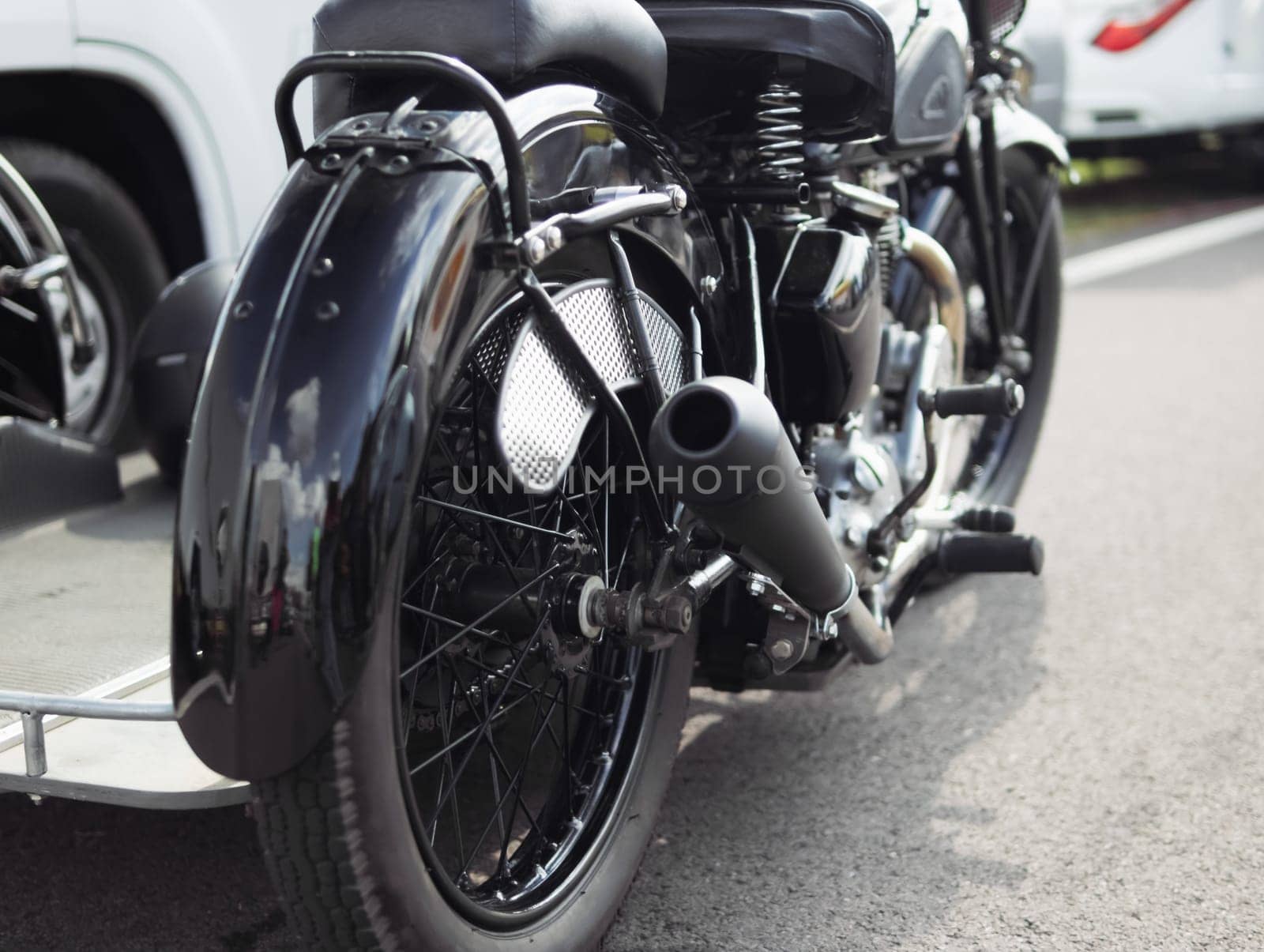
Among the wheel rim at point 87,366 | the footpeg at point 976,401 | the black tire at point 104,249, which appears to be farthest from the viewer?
the black tire at point 104,249

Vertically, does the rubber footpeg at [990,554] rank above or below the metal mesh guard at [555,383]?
below

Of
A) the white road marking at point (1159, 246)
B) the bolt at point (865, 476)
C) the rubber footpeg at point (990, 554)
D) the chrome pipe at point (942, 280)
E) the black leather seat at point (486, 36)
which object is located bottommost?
the white road marking at point (1159, 246)

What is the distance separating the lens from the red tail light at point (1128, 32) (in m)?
8.94

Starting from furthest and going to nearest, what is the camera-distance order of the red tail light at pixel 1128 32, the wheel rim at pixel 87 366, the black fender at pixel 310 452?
the red tail light at pixel 1128 32, the wheel rim at pixel 87 366, the black fender at pixel 310 452

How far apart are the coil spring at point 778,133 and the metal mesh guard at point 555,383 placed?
1.63ft

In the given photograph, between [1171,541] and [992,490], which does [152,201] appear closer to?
[992,490]

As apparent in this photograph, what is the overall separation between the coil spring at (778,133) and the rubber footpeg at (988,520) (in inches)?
32.9

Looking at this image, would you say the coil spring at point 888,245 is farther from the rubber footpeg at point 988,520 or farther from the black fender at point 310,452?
the black fender at point 310,452

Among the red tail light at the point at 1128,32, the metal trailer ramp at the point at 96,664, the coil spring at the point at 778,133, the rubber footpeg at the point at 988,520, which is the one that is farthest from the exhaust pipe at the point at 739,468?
the red tail light at the point at 1128,32

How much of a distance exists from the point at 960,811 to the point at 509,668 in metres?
1.00

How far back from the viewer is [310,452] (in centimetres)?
151

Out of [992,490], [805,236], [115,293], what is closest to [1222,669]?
[992,490]

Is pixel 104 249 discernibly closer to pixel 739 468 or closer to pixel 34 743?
pixel 34 743

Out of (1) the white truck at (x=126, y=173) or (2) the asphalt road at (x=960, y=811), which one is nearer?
(2) the asphalt road at (x=960, y=811)
